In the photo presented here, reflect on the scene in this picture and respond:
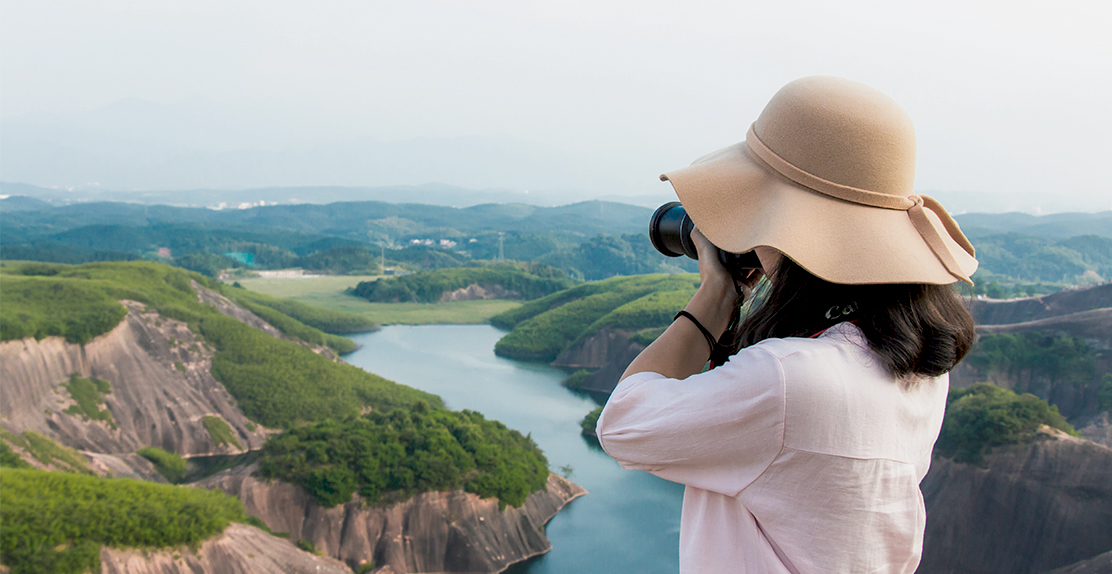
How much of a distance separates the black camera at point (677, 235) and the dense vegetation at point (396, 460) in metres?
14.8

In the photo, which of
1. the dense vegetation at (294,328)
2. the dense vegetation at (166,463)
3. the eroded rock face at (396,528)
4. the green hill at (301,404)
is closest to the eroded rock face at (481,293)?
the dense vegetation at (294,328)

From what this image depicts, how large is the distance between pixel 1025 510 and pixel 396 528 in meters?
11.3

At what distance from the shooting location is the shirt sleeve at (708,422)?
115cm

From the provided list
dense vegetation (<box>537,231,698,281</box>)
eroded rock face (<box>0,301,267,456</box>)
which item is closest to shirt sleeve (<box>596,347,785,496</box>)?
eroded rock face (<box>0,301,267,456</box>)

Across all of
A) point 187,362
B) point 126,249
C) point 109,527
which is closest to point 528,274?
point 187,362

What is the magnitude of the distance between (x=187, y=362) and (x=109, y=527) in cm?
1688

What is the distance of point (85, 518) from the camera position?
1029cm

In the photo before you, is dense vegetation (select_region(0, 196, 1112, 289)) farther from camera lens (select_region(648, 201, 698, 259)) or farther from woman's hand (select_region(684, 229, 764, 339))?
woman's hand (select_region(684, 229, 764, 339))

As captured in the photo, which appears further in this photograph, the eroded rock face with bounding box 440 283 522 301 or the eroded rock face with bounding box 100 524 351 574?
the eroded rock face with bounding box 440 283 522 301

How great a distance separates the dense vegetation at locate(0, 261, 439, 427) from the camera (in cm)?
2523

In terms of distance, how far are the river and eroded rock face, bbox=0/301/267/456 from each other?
9.03 metres

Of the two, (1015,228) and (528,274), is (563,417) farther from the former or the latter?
(1015,228)

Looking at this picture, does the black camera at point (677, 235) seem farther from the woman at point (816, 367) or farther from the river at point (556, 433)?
the river at point (556, 433)

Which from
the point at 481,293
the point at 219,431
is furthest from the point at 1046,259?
the point at 219,431
